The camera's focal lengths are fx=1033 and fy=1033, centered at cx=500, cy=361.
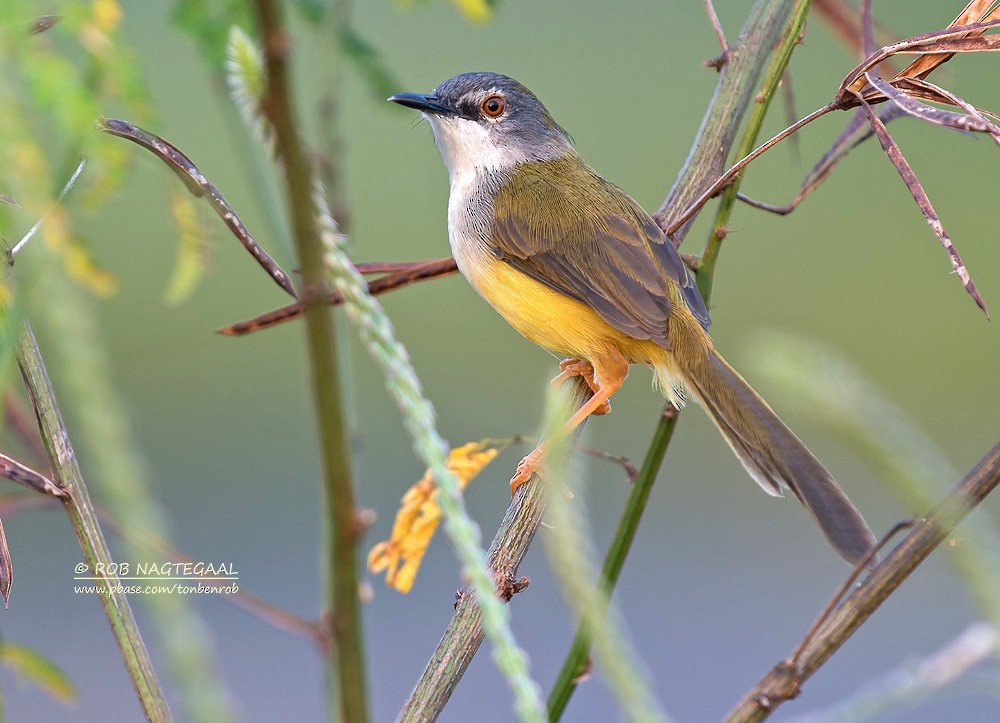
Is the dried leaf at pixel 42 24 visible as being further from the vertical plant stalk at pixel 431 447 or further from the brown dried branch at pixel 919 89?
the brown dried branch at pixel 919 89

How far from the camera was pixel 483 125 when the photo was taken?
318 cm

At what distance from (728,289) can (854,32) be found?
5.56 meters

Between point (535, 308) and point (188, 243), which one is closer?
point (188, 243)

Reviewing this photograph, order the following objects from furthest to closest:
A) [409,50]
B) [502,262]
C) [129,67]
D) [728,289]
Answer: [728,289] → [409,50] → [502,262] → [129,67]

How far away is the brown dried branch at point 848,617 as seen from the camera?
3.17 ft

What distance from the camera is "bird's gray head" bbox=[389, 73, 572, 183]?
3139mm

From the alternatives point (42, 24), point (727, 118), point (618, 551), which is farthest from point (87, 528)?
point (727, 118)

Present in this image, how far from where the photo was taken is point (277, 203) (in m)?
0.47

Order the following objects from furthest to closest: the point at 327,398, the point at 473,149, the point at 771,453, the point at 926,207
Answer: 1. the point at 473,149
2. the point at 771,453
3. the point at 926,207
4. the point at 327,398

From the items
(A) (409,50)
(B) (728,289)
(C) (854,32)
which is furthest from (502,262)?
(B) (728,289)

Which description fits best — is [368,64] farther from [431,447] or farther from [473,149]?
[473,149]

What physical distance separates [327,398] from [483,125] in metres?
2.82

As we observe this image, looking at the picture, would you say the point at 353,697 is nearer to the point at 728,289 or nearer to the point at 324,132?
the point at 324,132

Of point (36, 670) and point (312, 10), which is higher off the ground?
point (312, 10)
